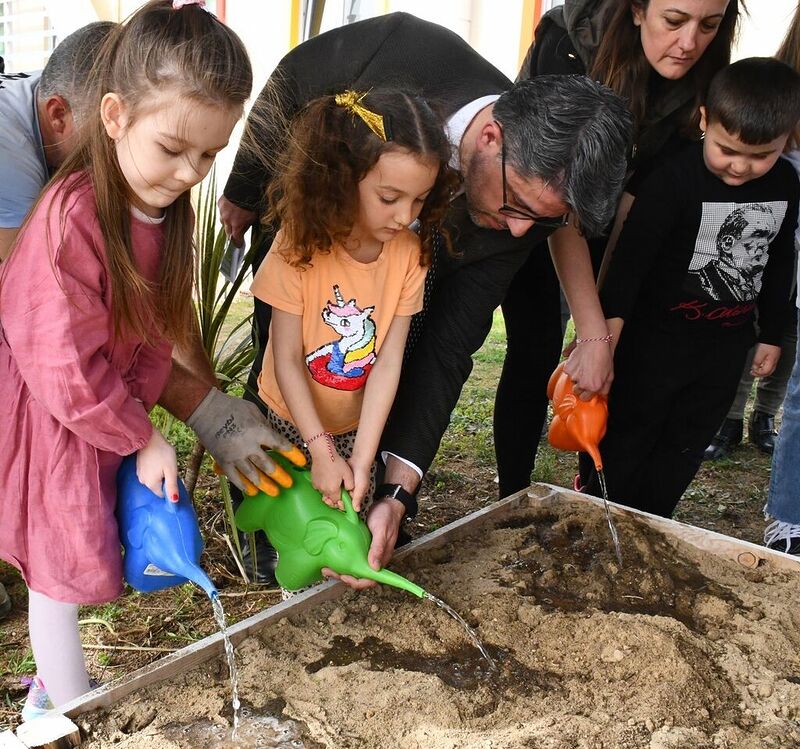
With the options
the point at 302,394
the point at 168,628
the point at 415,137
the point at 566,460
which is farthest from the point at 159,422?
the point at 566,460

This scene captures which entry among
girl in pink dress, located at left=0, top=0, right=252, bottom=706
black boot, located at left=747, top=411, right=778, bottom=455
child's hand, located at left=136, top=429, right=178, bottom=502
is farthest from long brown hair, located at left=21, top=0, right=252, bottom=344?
black boot, located at left=747, top=411, right=778, bottom=455

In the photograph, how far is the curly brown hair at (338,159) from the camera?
164 centimetres

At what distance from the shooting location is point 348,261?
1880mm

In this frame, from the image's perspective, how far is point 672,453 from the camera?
2.59 m

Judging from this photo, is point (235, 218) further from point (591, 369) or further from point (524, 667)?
point (524, 667)

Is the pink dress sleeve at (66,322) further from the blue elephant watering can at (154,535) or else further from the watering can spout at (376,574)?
the watering can spout at (376,574)

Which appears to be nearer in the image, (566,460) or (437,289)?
(437,289)

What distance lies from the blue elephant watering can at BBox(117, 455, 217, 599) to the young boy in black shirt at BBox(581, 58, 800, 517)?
1.34 metres

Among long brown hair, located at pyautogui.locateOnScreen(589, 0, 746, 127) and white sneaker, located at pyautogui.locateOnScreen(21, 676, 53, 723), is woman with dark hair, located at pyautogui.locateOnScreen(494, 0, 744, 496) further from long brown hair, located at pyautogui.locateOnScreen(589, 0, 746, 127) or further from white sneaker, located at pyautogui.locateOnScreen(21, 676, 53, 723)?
white sneaker, located at pyautogui.locateOnScreen(21, 676, 53, 723)

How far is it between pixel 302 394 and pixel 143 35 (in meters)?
0.76

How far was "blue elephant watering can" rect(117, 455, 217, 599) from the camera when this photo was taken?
1.48 m

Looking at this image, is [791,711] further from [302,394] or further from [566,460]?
[566,460]

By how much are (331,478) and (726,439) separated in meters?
2.69

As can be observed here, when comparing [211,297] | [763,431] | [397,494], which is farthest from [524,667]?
[763,431]
